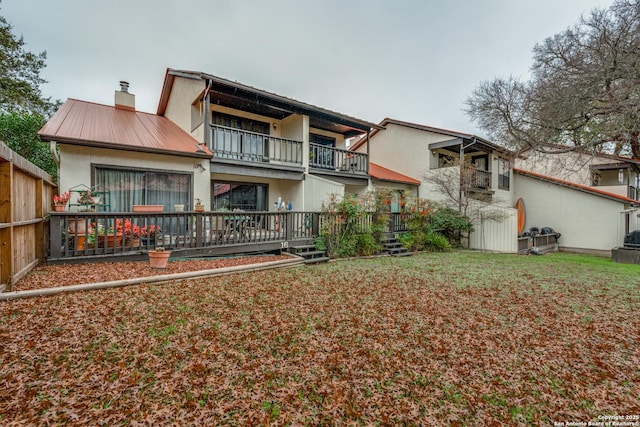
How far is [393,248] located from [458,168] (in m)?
6.20

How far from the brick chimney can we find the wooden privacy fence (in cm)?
689

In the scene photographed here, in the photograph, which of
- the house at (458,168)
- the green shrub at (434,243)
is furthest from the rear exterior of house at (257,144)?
the green shrub at (434,243)

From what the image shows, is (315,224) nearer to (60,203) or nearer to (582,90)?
(60,203)

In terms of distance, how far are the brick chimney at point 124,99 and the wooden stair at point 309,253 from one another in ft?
31.5

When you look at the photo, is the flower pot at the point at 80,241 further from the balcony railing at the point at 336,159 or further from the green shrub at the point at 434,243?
the green shrub at the point at 434,243

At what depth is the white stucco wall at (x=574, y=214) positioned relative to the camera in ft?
43.5

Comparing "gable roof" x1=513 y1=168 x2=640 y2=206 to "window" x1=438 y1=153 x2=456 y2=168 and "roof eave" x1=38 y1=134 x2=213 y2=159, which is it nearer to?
"window" x1=438 y1=153 x2=456 y2=168

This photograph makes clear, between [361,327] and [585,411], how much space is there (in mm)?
2245

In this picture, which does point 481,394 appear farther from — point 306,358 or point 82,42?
point 82,42

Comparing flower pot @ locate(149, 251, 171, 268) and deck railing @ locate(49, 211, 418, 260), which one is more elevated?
deck railing @ locate(49, 211, 418, 260)

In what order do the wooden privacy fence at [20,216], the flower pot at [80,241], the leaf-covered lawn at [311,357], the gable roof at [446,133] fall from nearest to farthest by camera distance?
the leaf-covered lawn at [311,357]
the wooden privacy fence at [20,216]
the flower pot at [80,241]
the gable roof at [446,133]

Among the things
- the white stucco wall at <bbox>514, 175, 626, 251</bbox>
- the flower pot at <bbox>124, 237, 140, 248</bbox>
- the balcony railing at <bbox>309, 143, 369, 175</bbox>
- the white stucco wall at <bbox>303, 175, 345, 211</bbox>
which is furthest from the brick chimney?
the white stucco wall at <bbox>514, 175, 626, 251</bbox>

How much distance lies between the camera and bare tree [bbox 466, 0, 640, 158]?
964 centimetres

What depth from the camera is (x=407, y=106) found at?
28.0 metres
